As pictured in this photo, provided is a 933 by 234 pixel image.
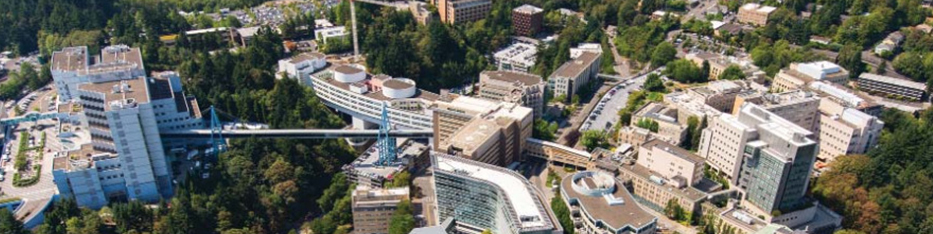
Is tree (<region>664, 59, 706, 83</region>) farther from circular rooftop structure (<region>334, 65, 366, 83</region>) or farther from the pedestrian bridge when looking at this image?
circular rooftop structure (<region>334, 65, 366, 83</region>)

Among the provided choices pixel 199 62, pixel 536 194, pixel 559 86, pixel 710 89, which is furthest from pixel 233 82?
pixel 710 89

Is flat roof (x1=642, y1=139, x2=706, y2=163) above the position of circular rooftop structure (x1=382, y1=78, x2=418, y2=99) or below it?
below

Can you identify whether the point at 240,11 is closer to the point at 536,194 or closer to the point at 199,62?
the point at 199,62

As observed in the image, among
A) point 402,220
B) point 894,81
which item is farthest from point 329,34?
point 894,81

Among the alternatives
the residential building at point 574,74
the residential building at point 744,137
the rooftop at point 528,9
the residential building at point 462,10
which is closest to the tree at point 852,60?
the residential building at point 574,74

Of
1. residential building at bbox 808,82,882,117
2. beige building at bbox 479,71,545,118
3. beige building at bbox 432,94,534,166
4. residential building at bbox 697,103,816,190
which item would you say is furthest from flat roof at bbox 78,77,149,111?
residential building at bbox 808,82,882,117

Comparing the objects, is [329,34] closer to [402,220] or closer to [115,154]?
[115,154]

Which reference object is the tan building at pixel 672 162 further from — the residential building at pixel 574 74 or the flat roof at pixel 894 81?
the flat roof at pixel 894 81
